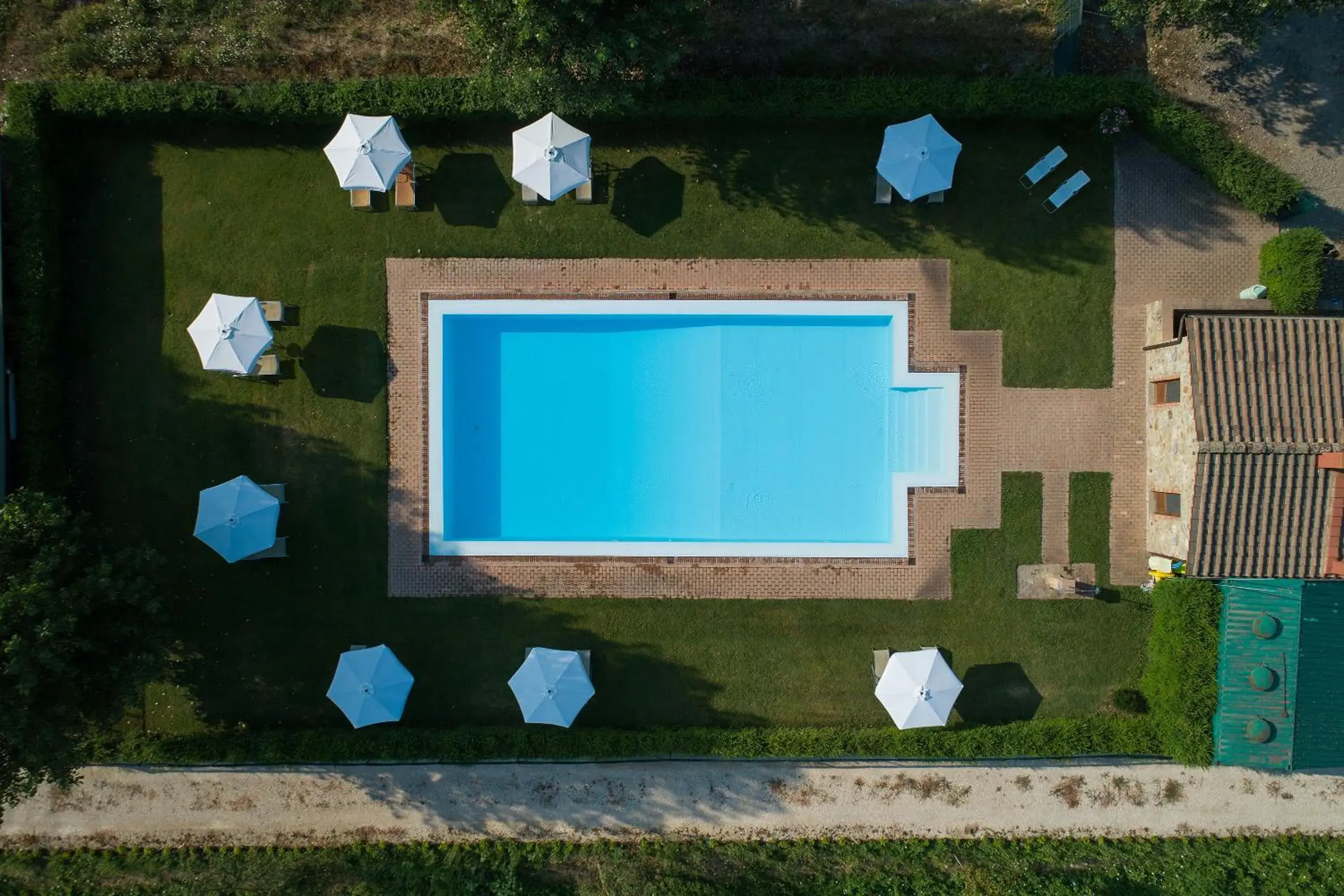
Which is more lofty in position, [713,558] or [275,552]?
[275,552]

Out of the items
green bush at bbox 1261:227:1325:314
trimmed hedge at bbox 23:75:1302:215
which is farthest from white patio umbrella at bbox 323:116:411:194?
green bush at bbox 1261:227:1325:314

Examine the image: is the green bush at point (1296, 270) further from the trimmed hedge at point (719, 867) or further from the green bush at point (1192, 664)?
the trimmed hedge at point (719, 867)

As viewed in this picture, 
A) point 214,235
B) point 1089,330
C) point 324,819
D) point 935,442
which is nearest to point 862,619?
point 935,442

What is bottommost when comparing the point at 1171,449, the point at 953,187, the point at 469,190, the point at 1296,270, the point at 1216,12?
the point at 1171,449

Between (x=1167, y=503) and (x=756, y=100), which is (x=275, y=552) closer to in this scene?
(x=756, y=100)

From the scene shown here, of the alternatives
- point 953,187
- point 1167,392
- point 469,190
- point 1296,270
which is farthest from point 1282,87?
point 469,190

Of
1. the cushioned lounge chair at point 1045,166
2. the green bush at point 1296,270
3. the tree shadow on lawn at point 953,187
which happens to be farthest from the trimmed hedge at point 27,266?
the green bush at point 1296,270
